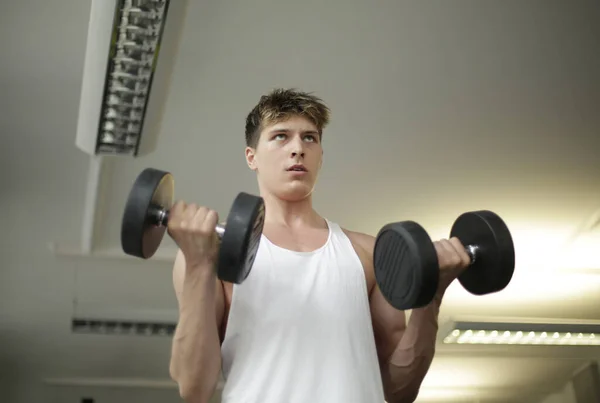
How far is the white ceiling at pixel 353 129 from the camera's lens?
2.41 metres

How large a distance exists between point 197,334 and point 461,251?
472 mm

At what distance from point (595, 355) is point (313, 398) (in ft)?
15.7

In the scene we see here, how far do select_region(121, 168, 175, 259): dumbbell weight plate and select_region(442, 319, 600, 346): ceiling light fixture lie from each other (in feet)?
10.2

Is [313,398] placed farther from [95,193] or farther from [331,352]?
[95,193]

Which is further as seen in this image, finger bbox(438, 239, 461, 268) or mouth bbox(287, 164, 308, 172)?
mouth bbox(287, 164, 308, 172)

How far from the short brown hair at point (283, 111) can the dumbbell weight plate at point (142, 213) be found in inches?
12.0

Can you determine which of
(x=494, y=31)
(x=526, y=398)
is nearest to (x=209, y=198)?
(x=494, y=31)

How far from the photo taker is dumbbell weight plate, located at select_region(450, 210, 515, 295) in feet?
4.01

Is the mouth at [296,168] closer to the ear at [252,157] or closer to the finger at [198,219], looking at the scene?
the ear at [252,157]

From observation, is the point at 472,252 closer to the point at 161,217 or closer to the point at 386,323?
the point at 386,323

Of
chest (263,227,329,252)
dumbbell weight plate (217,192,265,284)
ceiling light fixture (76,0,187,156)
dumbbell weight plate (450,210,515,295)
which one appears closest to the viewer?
dumbbell weight plate (217,192,265,284)

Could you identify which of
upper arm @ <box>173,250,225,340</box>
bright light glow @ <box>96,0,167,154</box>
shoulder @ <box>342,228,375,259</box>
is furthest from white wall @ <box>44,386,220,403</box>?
upper arm @ <box>173,250,225,340</box>

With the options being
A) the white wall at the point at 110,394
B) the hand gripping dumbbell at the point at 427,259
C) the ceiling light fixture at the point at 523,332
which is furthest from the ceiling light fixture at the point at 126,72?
the white wall at the point at 110,394

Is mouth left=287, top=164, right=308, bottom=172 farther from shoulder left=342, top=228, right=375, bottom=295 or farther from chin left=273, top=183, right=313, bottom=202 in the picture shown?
shoulder left=342, top=228, right=375, bottom=295
